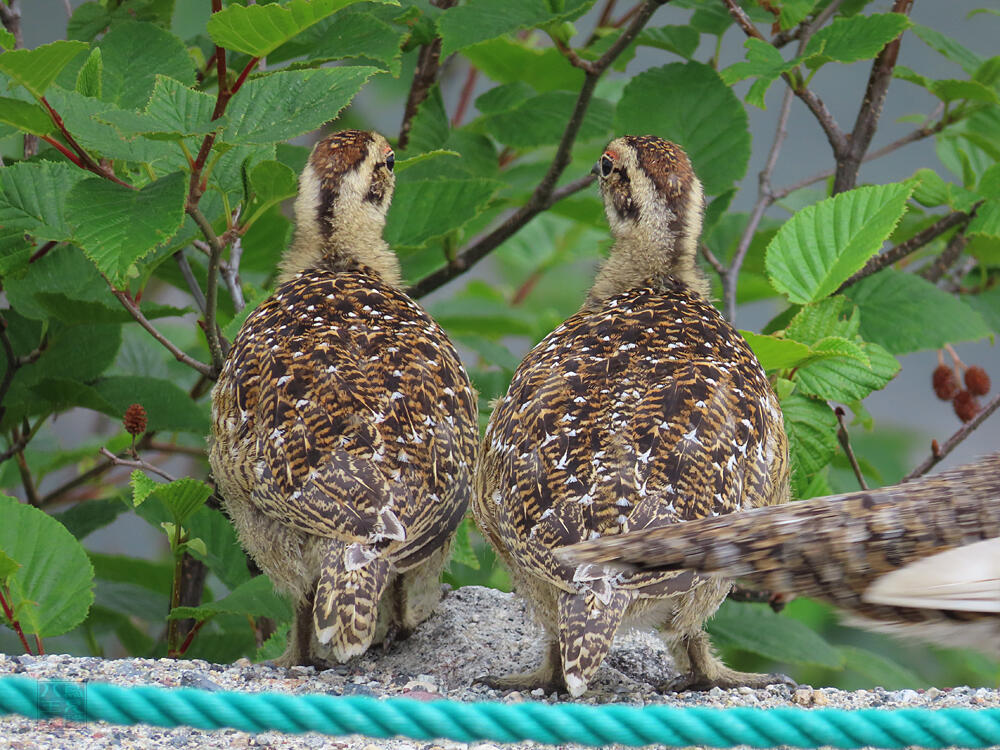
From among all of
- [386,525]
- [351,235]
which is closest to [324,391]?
[386,525]

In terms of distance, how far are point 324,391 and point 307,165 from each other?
148cm

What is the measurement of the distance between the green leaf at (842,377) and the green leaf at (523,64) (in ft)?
6.77

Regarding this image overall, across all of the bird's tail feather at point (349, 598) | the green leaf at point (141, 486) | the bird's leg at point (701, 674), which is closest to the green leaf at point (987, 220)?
the bird's leg at point (701, 674)

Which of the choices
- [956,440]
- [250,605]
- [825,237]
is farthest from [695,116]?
[250,605]

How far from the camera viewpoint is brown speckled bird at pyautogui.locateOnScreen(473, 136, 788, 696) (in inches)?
133

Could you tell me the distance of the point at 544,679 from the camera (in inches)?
153

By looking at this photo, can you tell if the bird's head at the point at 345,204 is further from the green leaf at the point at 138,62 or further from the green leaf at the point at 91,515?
the green leaf at the point at 91,515

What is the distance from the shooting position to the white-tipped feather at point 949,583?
115 inches

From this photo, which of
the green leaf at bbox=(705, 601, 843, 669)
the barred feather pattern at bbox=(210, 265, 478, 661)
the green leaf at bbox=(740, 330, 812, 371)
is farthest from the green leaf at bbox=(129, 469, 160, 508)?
the green leaf at bbox=(705, 601, 843, 669)

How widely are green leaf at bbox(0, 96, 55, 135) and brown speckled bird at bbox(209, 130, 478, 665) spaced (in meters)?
0.95

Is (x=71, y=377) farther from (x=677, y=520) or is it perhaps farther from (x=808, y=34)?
(x=808, y=34)

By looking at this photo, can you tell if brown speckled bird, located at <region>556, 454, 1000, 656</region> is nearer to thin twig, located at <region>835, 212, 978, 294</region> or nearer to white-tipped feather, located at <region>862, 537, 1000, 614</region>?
white-tipped feather, located at <region>862, 537, 1000, 614</region>

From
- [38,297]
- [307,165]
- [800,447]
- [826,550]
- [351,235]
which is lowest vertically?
[826,550]

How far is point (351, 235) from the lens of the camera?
4.98m
